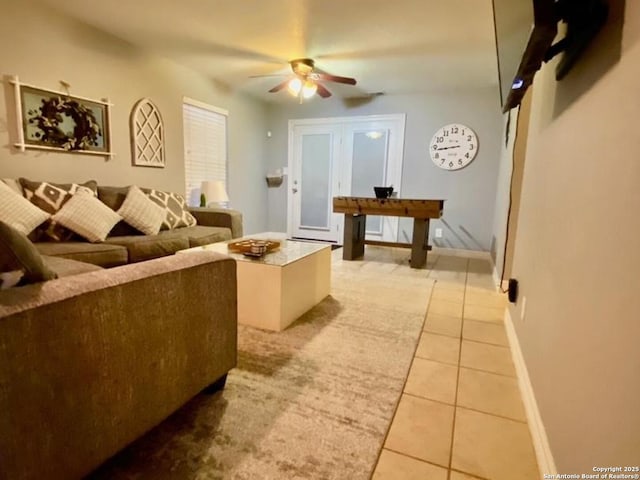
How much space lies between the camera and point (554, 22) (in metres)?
0.94

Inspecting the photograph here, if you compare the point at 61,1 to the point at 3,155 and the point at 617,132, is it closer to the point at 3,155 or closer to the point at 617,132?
the point at 3,155

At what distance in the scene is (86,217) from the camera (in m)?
2.64

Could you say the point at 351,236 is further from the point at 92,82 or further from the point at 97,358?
the point at 97,358

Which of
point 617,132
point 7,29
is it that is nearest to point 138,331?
point 617,132

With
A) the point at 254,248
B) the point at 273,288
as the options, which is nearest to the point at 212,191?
the point at 254,248

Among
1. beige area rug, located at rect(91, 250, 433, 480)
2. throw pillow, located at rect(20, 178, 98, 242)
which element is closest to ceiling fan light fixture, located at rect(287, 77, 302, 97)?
throw pillow, located at rect(20, 178, 98, 242)

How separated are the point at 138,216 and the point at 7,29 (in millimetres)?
1651

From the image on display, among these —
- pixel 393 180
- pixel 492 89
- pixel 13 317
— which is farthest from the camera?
pixel 393 180

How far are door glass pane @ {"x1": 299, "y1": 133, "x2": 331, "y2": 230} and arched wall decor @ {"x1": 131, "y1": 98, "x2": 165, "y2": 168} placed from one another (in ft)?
8.22

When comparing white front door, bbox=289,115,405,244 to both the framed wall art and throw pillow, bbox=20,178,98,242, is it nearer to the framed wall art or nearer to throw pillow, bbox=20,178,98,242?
the framed wall art

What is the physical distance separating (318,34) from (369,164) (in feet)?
8.19

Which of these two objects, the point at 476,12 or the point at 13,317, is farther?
the point at 476,12

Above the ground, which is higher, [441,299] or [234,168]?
[234,168]

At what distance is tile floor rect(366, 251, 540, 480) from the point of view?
1170 millimetres
